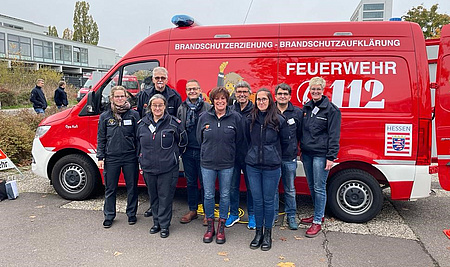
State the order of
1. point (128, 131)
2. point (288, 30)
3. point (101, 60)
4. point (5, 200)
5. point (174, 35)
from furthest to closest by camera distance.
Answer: point (101, 60) → point (5, 200) → point (174, 35) → point (288, 30) → point (128, 131)

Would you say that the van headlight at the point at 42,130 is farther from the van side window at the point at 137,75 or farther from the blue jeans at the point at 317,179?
the blue jeans at the point at 317,179

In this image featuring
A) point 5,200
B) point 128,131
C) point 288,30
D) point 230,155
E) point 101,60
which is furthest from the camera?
point 101,60

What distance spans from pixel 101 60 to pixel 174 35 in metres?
62.0

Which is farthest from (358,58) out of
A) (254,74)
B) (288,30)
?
(254,74)

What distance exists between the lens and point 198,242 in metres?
4.13

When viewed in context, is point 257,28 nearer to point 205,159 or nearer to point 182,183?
point 205,159

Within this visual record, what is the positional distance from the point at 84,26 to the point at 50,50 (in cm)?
1165

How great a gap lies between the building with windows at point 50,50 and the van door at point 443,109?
3771cm

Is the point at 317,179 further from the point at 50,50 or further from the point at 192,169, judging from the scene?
the point at 50,50

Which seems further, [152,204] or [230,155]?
[152,204]

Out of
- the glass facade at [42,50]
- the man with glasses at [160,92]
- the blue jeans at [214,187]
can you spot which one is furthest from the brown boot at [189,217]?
the glass facade at [42,50]

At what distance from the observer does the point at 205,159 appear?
398 centimetres

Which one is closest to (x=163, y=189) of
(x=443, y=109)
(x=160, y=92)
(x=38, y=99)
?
(x=160, y=92)

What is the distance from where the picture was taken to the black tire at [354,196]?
4582mm
